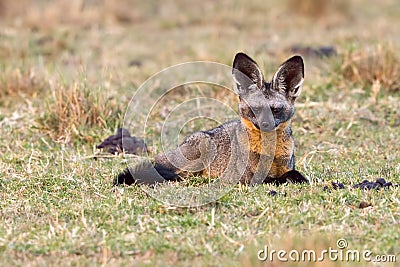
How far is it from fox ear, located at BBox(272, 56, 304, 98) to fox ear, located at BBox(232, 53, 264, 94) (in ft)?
0.45

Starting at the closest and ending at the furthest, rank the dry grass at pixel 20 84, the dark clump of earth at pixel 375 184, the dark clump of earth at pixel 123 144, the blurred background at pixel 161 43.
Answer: the dark clump of earth at pixel 375 184, the dark clump of earth at pixel 123 144, the blurred background at pixel 161 43, the dry grass at pixel 20 84

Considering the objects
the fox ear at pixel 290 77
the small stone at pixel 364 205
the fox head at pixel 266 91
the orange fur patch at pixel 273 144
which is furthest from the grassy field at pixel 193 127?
the fox ear at pixel 290 77

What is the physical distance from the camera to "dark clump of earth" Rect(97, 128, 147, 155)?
7.72m

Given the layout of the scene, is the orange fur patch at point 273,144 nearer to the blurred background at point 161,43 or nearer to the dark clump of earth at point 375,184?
the dark clump of earth at point 375,184

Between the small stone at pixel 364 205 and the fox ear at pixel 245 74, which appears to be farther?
the fox ear at pixel 245 74

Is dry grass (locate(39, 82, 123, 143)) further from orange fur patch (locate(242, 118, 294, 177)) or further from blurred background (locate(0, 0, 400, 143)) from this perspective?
orange fur patch (locate(242, 118, 294, 177))

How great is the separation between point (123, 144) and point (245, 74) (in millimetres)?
2312

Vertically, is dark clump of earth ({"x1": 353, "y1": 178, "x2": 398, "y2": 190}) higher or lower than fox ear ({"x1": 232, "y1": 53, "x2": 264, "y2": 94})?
lower

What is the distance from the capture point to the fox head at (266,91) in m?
5.70

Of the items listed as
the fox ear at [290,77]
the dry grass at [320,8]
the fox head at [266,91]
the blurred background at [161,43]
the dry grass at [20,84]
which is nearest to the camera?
the fox head at [266,91]

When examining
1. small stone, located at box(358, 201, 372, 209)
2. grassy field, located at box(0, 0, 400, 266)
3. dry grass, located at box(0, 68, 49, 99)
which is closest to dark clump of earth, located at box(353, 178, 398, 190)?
grassy field, located at box(0, 0, 400, 266)

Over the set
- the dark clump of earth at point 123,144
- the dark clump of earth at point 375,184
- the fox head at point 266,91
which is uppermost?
the fox head at point 266,91

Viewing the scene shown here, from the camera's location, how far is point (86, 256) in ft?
14.5

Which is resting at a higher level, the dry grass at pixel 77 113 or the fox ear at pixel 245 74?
the fox ear at pixel 245 74
